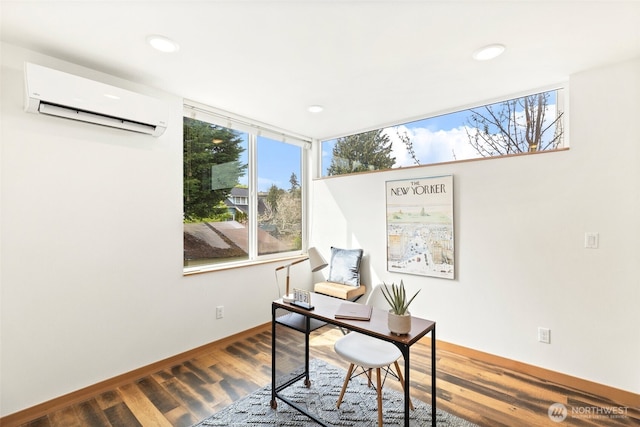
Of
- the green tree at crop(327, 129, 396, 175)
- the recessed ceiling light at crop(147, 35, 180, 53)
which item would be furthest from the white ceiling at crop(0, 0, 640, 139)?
the green tree at crop(327, 129, 396, 175)

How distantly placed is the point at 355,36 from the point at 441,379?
2.70m

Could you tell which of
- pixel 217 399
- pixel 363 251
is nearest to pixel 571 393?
pixel 363 251

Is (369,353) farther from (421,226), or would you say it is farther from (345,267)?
(345,267)

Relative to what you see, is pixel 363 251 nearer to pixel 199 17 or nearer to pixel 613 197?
pixel 613 197

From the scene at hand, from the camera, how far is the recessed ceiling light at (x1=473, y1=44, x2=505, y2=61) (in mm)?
1920

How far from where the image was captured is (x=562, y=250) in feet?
7.70

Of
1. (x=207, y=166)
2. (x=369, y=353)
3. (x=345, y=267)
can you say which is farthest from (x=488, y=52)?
(x=207, y=166)

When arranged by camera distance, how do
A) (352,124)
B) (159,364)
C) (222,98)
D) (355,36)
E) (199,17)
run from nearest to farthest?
(199,17) < (355,36) < (159,364) < (222,98) < (352,124)

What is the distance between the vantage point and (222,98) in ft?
9.09

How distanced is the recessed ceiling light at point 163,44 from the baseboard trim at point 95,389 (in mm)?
2538

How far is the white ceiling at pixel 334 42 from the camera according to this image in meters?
1.58

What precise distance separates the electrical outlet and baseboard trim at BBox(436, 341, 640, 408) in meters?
0.24

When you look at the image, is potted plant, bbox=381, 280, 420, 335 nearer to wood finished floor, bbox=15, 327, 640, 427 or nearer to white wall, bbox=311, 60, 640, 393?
wood finished floor, bbox=15, 327, 640, 427

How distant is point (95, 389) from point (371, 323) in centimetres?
222
